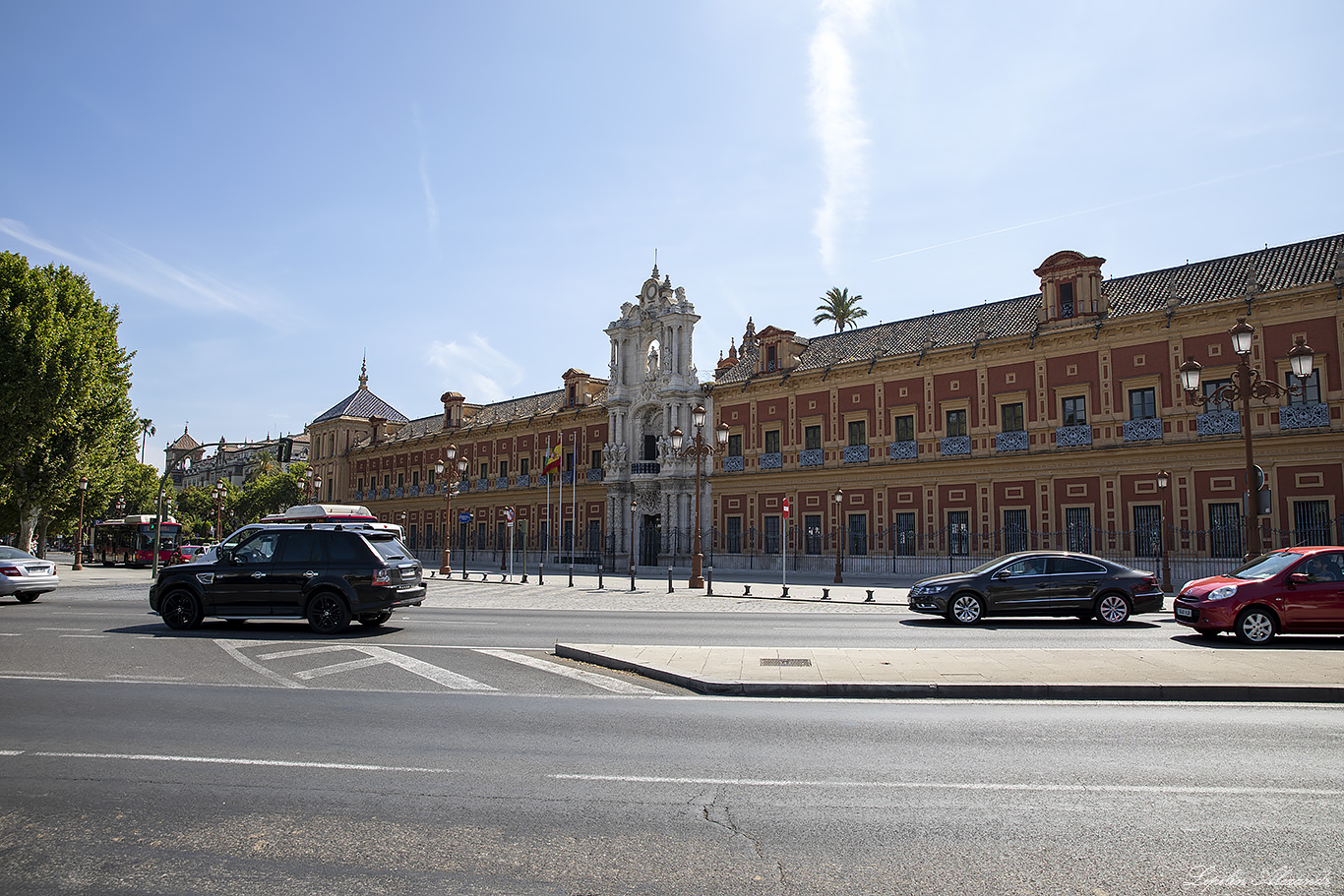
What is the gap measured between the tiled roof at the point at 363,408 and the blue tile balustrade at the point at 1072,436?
193ft

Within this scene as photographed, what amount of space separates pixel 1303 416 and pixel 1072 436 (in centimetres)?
708

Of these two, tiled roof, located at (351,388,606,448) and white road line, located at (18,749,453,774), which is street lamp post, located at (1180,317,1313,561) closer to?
white road line, located at (18,749,453,774)

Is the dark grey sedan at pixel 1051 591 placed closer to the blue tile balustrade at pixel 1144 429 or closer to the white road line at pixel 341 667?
the white road line at pixel 341 667

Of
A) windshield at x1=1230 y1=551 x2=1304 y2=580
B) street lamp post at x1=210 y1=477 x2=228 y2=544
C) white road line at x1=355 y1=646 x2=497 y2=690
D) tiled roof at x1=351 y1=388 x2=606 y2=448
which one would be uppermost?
tiled roof at x1=351 y1=388 x2=606 y2=448

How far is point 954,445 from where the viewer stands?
35938 mm

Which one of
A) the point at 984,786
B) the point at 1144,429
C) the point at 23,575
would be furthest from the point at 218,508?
the point at 984,786

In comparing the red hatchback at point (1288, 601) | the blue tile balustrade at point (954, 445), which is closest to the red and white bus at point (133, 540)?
the blue tile balustrade at point (954, 445)

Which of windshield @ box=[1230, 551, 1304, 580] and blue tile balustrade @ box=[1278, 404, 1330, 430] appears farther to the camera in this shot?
blue tile balustrade @ box=[1278, 404, 1330, 430]

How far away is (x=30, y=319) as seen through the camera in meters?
36.8

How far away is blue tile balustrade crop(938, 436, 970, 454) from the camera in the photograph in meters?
35.7

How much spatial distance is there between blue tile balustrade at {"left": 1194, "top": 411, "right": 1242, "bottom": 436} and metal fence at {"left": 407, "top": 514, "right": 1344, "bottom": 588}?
3.19m

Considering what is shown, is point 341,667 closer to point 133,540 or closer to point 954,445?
point 954,445

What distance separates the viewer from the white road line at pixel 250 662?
9.77 m

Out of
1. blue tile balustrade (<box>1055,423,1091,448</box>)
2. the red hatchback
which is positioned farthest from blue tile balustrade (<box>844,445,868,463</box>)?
the red hatchback
